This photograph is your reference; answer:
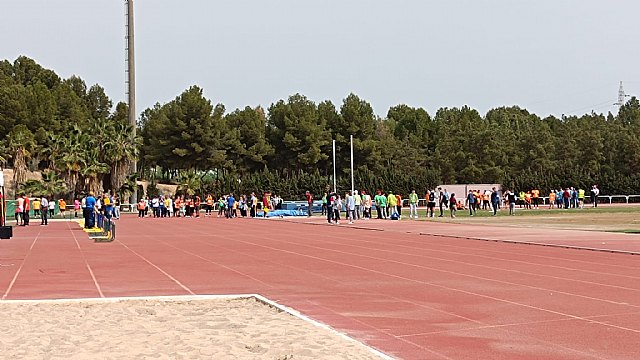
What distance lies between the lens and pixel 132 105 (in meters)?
78.0

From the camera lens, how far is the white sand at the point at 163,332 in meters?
8.39

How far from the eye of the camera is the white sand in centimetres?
839

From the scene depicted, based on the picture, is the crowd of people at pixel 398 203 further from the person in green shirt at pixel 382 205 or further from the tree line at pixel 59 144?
the tree line at pixel 59 144

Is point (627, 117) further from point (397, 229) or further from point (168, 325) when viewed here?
point (168, 325)

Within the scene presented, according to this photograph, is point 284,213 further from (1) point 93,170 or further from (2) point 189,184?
(1) point 93,170

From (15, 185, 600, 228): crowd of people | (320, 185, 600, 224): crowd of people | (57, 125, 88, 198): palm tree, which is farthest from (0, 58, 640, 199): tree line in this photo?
(320, 185, 600, 224): crowd of people

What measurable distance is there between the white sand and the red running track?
26.7 inches

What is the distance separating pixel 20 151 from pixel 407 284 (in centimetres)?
6829

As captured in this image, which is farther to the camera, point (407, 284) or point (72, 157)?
point (72, 157)

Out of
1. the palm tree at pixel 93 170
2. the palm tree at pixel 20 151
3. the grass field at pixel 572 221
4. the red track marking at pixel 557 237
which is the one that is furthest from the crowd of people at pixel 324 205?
the red track marking at pixel 557 237

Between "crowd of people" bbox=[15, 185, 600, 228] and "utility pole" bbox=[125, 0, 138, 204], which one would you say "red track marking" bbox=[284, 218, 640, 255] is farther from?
"utility pole" bbox=[125, 0, 138, 204]

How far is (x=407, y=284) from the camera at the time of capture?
48.3ft

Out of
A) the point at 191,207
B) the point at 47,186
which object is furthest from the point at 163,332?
the point at 47,186

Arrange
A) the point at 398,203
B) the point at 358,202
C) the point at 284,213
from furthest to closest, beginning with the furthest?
the point at 284,213 < the point at 398,203 < the point at 358,202
